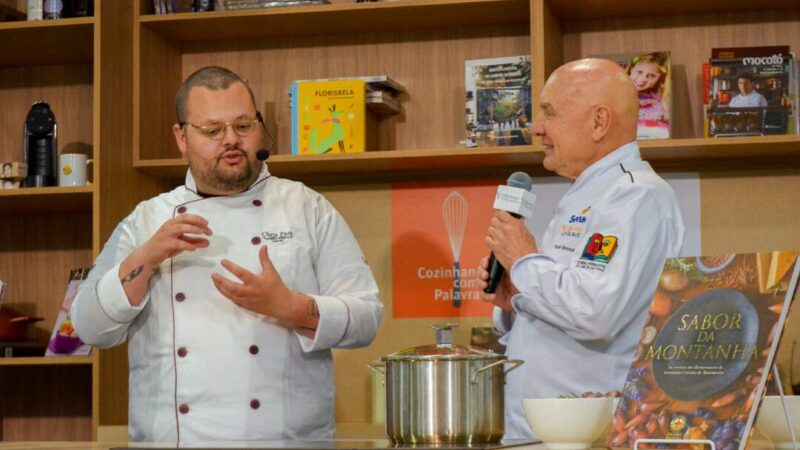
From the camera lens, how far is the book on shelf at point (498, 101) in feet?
11.2

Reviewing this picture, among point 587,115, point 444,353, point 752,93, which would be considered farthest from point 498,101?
point 444,353

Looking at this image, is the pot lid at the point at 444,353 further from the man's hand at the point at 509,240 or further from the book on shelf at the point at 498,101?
the book on shelf at the point at 498,101

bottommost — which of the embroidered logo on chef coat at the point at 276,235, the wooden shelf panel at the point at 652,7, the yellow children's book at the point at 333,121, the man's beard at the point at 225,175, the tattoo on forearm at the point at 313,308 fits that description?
the tattoo on forearm at the point at 313,308

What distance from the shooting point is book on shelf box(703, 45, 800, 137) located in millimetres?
3268

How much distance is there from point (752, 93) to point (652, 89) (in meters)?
0.28

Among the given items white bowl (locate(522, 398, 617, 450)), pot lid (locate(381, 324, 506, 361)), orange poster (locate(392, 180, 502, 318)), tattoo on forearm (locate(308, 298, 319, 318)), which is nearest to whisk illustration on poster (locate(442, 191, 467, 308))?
orange poster (locate(392, 180, 502, 318))

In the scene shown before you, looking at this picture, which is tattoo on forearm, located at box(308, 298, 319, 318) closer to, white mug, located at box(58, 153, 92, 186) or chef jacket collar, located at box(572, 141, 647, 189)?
chef jacket collar, located at box(572, 141, 647, 189)

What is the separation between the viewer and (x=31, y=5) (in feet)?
12.1

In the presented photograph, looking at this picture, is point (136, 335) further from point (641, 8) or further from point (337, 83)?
point (641, 8)

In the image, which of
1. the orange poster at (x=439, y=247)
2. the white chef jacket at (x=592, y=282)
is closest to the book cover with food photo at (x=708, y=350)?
the white chef jacket at (x=592, y=282)

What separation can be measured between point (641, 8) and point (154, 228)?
172 cm

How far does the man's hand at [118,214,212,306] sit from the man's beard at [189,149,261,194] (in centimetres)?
20

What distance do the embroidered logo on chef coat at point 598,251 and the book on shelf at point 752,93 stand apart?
45.4 inches

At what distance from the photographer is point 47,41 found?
373 centimetres
